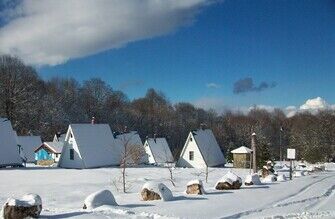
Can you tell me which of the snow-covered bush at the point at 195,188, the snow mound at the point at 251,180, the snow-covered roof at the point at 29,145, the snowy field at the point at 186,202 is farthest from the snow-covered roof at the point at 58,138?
the snow-covered bush at the point at 195,188

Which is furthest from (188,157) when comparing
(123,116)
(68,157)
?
(123,116)

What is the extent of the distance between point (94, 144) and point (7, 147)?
8.51m

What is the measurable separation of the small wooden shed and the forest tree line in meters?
13.1

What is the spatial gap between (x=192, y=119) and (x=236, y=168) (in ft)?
225

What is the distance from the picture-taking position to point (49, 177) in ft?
109

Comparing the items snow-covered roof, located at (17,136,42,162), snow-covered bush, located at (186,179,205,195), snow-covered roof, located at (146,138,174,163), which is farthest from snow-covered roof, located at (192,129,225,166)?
snow-covered bush, located at (186,179,205,195)

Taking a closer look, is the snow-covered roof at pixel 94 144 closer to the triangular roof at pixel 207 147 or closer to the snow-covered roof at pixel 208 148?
the triangular roof at pixel 207 147

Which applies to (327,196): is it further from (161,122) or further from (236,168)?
(161,122)

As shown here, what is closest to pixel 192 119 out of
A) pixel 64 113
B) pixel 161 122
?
pixel 161 122

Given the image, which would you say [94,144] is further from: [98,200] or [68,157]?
[98,200]

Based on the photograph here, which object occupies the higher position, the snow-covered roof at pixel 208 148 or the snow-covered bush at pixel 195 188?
the snow-covered roof at pixel 208 148

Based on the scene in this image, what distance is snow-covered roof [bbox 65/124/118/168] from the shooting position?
4516cm

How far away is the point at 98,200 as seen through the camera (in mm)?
16734

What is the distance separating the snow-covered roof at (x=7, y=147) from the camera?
137 feet
